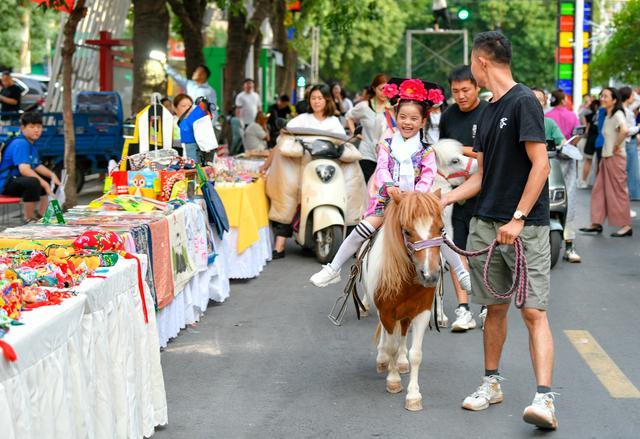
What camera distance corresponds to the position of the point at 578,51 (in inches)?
1390

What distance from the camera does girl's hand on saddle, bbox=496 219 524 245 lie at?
20.3 ft

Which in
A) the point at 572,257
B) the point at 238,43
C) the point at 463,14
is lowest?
the point at 572,257

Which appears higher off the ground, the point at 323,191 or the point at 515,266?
the point at 515,266

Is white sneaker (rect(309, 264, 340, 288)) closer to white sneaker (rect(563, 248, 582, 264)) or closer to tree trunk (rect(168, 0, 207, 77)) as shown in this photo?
white sneaker (rect(563, 248, 582, 264))

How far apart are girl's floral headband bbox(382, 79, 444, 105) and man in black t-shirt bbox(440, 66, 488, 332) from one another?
1.29 metres

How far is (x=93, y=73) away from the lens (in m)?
28.9

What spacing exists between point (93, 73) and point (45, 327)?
25.2m

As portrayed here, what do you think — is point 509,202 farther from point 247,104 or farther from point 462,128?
point 247,104

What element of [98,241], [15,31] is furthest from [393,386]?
[15,31]

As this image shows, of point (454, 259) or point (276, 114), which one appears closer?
point (454, 259)

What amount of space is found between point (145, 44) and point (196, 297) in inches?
337

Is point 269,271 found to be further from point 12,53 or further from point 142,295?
point 12,53

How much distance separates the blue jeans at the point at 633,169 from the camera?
17.8 m

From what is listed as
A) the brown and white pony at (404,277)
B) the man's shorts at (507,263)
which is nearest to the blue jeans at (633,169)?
the brown and white pony at (404,277)
